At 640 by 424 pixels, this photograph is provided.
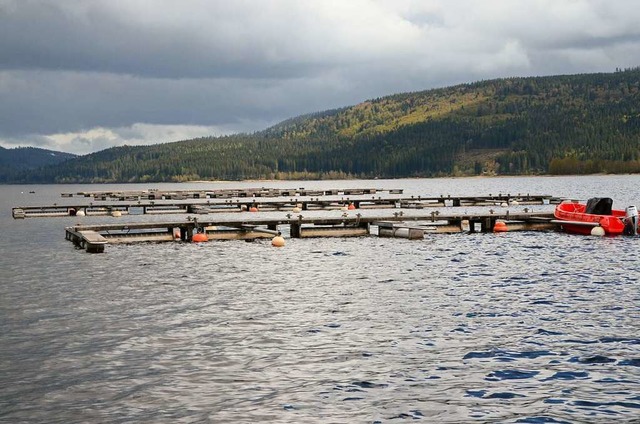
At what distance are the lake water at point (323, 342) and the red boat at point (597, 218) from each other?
634 inches

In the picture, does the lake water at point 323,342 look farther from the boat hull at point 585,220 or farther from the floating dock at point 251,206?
the floating dock at point 251,206

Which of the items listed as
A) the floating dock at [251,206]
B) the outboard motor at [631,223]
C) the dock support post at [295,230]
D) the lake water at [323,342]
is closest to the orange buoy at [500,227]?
the outboard motor at [631,223]

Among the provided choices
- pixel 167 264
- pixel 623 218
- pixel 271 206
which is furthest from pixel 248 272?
pixel 271 206

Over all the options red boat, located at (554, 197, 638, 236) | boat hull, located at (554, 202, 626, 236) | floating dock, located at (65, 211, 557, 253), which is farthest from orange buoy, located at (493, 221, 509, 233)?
boat hull, located at (554, 202, 626, 236)

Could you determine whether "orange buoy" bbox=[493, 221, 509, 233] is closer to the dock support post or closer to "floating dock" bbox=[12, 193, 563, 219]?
the dock support post

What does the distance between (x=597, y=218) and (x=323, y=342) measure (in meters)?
39.3

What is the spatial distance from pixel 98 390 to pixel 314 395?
4686 mm

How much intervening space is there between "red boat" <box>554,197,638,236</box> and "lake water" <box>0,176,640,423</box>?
634 inches

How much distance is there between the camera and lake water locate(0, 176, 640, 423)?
14.5 meters

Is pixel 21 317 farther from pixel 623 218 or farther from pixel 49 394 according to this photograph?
pixel 623 218

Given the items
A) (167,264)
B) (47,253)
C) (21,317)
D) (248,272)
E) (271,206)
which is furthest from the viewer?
(271,206)

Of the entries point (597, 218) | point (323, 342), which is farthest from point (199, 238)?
point (323, 342)

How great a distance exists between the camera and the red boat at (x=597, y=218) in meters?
52.1

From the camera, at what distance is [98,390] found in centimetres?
1566
